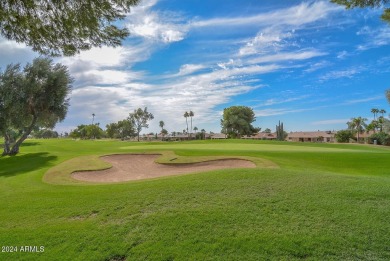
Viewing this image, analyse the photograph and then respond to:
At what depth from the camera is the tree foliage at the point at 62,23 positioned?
8.11 metres

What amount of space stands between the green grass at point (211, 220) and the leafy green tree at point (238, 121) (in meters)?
73.4

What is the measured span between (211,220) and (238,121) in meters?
77.7

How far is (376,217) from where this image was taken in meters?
6.83

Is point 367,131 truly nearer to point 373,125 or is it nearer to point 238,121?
point 373,125

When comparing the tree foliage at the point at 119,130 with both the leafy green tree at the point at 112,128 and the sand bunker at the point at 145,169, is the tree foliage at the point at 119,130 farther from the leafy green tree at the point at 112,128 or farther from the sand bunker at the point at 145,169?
the sand bunker at the point at 145,169

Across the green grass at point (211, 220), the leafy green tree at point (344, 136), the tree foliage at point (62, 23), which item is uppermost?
the tree foliage at point (62, 23)

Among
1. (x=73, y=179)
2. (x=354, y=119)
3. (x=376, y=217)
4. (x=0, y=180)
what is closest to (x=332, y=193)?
(x=376, y=217)

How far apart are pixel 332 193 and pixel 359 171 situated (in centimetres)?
889

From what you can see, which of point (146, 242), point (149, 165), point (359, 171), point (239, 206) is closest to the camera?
point (146, 242)

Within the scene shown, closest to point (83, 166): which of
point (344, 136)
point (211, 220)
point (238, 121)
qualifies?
point (211, 220)

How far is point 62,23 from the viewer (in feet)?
28.7

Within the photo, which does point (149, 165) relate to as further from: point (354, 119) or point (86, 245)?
point (354, 119)

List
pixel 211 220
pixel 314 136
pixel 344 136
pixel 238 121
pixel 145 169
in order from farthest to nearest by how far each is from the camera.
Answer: pixel 314 136, pixel 238 121, pixel 344 136, pixel 145 169, pixel 211 220

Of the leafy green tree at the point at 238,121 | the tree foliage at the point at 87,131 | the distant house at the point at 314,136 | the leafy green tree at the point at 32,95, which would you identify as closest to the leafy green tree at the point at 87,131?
the tree foliage at the point at 87,131
